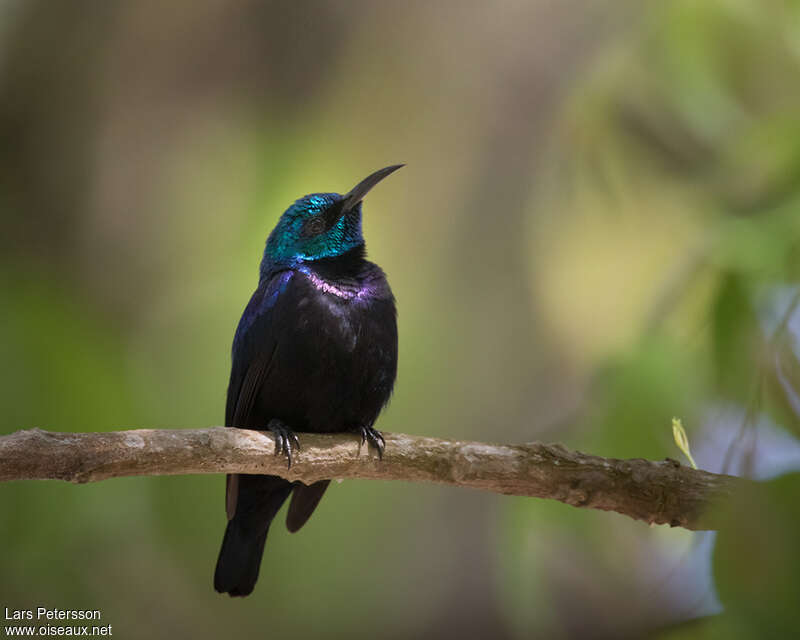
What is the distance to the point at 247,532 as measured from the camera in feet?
11.7

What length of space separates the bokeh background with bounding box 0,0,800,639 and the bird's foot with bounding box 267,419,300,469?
65cm

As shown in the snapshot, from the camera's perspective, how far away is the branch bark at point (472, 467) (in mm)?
2352

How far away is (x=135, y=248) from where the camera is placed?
523 centimetres

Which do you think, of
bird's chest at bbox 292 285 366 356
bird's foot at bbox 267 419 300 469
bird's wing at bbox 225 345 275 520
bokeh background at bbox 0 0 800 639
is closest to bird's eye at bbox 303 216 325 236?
bird's chest at bbox 292 285 366 356

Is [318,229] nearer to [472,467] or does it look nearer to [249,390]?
[249,390]

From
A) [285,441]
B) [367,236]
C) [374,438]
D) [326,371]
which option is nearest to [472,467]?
[374,438]

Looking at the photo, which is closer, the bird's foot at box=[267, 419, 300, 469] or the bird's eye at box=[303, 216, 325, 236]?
the bird's foot at box=[267, 419, 300, 469]

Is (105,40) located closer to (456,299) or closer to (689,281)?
(456,299)

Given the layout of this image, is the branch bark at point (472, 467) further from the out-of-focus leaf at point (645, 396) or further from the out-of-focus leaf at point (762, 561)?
the out-of-focus leaf at point (762, 561)

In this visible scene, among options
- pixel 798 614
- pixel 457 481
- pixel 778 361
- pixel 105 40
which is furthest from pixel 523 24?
pixel 798 614

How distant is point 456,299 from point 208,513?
181 centimetres

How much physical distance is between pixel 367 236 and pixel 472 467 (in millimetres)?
2560

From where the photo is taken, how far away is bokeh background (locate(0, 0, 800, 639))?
12.5ft

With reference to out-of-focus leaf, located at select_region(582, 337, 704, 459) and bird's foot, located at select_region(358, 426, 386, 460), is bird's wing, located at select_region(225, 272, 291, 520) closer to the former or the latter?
bird's foot, located at select_region(358, 426, 386, 460)
